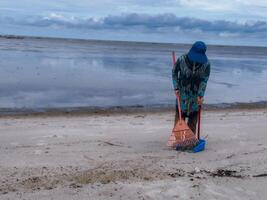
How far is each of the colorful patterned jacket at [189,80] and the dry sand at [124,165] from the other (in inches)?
32.2

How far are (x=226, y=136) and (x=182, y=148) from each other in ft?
5.78

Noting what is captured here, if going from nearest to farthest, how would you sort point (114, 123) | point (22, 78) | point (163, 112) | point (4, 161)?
point (4, 161) < point (114, 123) < point (163, 112) < point (22, 78)

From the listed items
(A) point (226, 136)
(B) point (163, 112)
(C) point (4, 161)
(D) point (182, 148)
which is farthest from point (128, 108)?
(C) point (4, 161)

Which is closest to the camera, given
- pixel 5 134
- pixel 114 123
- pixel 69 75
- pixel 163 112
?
pixel 5 134

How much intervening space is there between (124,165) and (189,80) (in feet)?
6.03

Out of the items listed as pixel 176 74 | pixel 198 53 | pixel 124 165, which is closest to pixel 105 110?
pixel 176 74

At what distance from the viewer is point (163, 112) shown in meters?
14.9

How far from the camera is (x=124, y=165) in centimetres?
672

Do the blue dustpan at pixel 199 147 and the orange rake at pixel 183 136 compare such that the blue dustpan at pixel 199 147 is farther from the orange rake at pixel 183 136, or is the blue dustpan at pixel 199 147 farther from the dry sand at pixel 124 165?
the dry sand at pixel 124 165

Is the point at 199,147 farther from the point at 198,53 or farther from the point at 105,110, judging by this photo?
the point at 105,110

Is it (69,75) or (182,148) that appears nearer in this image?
(182,148)

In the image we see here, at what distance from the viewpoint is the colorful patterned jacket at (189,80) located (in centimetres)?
764

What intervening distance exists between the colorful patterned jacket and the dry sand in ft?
2.69

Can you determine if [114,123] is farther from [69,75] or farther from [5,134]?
[69,75]
